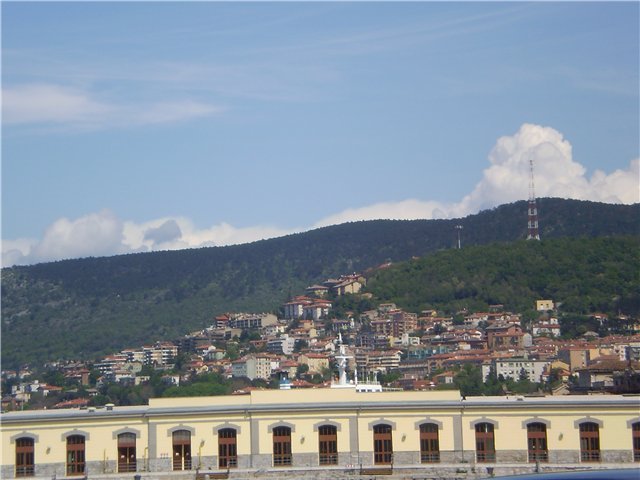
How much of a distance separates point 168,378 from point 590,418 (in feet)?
465

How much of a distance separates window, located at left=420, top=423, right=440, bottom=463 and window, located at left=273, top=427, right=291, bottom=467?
533cm

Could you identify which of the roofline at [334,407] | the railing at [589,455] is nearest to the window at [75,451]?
the roofline at [334,407]

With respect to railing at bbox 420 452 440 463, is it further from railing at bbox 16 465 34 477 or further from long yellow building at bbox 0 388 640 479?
railing at bbox 16 465 34 477

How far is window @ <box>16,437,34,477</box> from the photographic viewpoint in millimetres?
54719

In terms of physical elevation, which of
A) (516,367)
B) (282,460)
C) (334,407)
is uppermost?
(516,367)

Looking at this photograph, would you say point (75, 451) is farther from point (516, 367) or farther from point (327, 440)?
point (516, 367)

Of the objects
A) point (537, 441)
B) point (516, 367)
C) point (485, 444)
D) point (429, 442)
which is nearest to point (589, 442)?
point (537, 441)

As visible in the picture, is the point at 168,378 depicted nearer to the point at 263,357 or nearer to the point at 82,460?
the point at 263,357

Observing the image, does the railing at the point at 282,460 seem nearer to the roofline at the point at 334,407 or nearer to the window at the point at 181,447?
the roofline at the point at 334,407

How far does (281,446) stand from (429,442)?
5937 mm

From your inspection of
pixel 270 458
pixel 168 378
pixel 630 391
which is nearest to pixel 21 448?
pixel 270 458

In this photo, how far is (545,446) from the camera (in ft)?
179

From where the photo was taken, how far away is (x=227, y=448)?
54531 mm

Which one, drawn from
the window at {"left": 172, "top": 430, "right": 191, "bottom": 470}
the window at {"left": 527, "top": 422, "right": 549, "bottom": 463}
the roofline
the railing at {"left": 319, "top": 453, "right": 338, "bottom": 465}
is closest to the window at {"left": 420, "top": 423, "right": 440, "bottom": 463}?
the roofline
